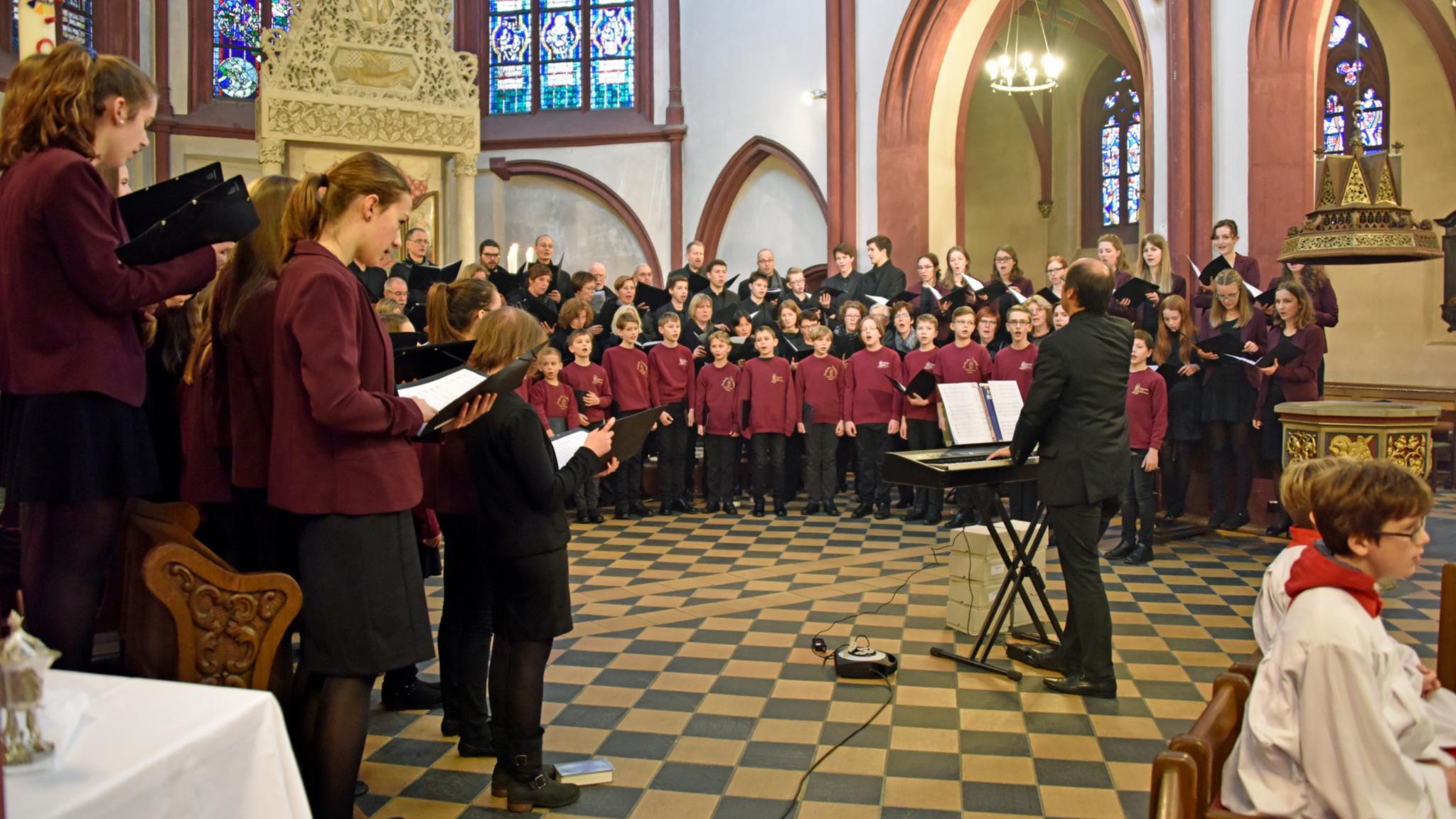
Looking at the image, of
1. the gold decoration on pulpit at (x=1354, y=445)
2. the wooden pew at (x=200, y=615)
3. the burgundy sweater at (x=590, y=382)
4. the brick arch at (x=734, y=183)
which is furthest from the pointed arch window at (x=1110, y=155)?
the wooden pew at (x=200, y=615)

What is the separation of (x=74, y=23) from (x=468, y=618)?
12740mm

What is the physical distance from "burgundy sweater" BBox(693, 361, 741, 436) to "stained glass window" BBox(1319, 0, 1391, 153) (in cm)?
865

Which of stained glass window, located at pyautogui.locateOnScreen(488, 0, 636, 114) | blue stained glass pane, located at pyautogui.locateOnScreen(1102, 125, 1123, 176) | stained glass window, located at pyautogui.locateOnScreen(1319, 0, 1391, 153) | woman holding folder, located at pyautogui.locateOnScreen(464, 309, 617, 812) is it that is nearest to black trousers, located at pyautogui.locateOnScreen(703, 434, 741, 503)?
woman holding folder, located at pyautogui.locateOnScreen(464, 309, 617, 812)

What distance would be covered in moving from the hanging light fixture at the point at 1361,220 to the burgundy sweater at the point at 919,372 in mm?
2638

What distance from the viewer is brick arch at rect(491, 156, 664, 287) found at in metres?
15.7

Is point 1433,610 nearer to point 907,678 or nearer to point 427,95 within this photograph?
point 907,678

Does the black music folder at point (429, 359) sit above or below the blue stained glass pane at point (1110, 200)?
below

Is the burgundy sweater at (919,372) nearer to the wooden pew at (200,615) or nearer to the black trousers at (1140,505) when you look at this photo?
the black trousers at (1140,505)

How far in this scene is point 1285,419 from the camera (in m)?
6.77

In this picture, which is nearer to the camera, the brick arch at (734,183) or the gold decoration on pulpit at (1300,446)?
the gold decoration on pulpit at (1300,446)

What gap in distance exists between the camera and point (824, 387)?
354 inches

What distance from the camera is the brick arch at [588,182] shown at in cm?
1566

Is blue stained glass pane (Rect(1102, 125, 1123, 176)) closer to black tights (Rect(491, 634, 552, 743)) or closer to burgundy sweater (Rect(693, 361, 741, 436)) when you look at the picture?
burgundy sweater (Rect(693, 361, 741, 436))

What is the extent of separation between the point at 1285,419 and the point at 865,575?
260cm
